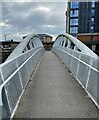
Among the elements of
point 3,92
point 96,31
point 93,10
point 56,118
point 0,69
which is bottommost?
point 56,118

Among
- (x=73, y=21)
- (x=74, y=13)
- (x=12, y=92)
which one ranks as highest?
(x=74, y=13)

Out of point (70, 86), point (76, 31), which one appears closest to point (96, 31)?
point (76, 31)

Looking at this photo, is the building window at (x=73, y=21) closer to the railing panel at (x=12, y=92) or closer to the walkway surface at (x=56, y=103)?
the walkway surface at (x=56, y=103)

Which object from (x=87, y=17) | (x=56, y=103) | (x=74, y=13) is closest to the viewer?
(x=56, y=103)

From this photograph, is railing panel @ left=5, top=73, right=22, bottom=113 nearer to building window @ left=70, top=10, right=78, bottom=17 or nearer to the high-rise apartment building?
the high-rise apartment building

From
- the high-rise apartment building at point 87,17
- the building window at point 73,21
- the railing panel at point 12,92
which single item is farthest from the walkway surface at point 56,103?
the building window at point 73,21

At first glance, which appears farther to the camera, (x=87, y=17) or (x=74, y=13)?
(x=74, y=13)

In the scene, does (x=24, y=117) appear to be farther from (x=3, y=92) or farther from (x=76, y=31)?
(x=76, y=31)

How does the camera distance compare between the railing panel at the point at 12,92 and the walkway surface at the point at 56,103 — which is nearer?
the railing panel at the point at 12,92

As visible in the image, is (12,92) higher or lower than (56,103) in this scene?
higher

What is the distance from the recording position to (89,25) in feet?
211

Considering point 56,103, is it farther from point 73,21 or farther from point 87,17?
point 73,21

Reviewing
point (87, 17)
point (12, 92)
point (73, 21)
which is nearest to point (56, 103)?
point (12, 92)

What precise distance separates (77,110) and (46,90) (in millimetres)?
1915
